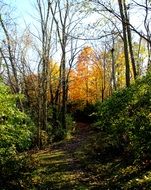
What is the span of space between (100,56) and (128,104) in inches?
1809

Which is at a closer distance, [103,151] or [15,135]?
[15,135]

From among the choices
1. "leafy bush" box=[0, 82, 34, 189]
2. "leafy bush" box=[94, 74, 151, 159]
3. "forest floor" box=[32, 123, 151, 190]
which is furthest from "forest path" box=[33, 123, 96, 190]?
"leafy bush" box=[94, 74, 151, 159]

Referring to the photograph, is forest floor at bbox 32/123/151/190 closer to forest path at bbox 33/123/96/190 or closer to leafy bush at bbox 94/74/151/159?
forest path at bbox 33/123/96/190

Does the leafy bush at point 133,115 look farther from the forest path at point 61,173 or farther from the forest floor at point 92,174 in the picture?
the forest path at point 61,173

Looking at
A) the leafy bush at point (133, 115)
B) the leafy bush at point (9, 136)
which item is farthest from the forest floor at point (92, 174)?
the leafy bush at point (9, 136)

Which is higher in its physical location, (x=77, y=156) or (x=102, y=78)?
(x=102, y=78)

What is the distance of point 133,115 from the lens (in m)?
13.7

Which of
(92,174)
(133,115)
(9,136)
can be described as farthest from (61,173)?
(133,115)

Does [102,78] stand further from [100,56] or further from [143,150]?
[143,150]

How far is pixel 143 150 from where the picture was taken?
12555 millimetres

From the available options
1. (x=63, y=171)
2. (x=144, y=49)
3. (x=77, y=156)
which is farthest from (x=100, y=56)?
(x=63, y=171)

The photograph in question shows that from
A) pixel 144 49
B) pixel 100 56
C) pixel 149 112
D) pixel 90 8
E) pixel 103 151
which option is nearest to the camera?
pixel 149 112

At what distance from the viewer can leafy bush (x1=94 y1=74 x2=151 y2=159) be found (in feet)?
39.8

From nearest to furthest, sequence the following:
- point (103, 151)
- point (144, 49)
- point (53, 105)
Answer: point (103, 151) < point (53, 105) < point (144, 49)
